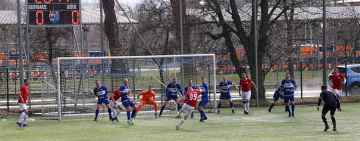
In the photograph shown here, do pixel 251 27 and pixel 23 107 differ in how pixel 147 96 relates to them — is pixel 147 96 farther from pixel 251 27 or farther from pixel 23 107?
pixel 251 27

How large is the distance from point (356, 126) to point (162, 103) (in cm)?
1065

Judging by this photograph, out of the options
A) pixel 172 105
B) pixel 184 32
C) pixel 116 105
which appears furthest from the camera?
pixel 184 32

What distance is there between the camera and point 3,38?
182 feet

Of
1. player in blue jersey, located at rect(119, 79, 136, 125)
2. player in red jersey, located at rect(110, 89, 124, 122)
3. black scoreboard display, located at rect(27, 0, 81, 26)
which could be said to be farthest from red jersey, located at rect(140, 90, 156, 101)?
black scoreboard display, located at rect(27, 0, 81, 26)

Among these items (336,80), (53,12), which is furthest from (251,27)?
(53,12)

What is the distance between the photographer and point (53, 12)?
31750 mm

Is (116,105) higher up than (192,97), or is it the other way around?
(192,97)

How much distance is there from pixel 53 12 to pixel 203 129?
9497 mm

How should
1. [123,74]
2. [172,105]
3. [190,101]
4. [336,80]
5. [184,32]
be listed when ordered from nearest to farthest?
[190,101], [172,105], [336,80], [123,74], [184,32]

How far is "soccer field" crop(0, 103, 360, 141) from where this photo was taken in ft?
75.1

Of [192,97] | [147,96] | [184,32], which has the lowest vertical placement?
[147,96]

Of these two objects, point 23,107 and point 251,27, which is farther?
point 251,27

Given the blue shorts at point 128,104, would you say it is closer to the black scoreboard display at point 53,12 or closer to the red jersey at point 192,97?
the red jersey at point 192,97

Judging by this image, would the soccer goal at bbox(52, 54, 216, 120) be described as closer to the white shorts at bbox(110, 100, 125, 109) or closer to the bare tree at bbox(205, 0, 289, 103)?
the bare tree at bbox(205, 0, 289, 103)
